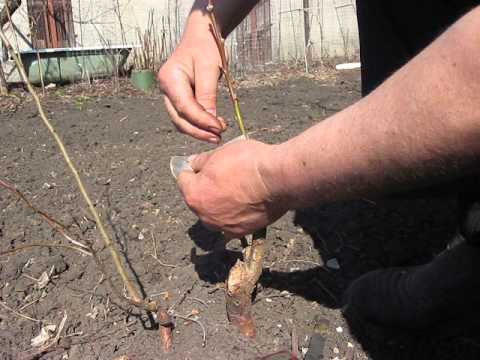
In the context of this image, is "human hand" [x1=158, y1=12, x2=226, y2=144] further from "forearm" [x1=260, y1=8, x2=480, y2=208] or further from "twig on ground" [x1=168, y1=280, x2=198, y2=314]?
"twig on ground" [x1=168, y1=280, x2=198, y2=314]

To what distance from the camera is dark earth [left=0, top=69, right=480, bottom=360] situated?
1.56 m

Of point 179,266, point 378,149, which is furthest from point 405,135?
point 179,266

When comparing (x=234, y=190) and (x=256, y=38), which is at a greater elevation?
(x=256, y=38)

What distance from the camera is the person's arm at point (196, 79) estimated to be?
1412 millimetres

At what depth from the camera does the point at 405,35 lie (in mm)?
1738

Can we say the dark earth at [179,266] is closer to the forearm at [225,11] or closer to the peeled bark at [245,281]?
the peeled bark at [245,281]

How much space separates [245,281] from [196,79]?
585 mm

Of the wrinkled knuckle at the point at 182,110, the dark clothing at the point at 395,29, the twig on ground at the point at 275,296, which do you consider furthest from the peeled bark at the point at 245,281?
the dark clothing at the point at 395,29

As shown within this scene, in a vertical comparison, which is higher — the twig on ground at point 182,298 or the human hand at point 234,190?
the human hand at point 234,190

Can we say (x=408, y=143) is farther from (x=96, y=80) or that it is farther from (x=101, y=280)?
(x=96, y=80)

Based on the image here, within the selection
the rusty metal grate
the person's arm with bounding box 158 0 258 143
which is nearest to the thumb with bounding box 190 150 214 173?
the person's arm with bounding box 158 0 258 143

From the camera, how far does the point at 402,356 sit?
1570 millimetres

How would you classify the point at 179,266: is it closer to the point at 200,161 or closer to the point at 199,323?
the point at 199,323

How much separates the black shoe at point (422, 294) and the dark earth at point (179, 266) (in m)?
0.05
